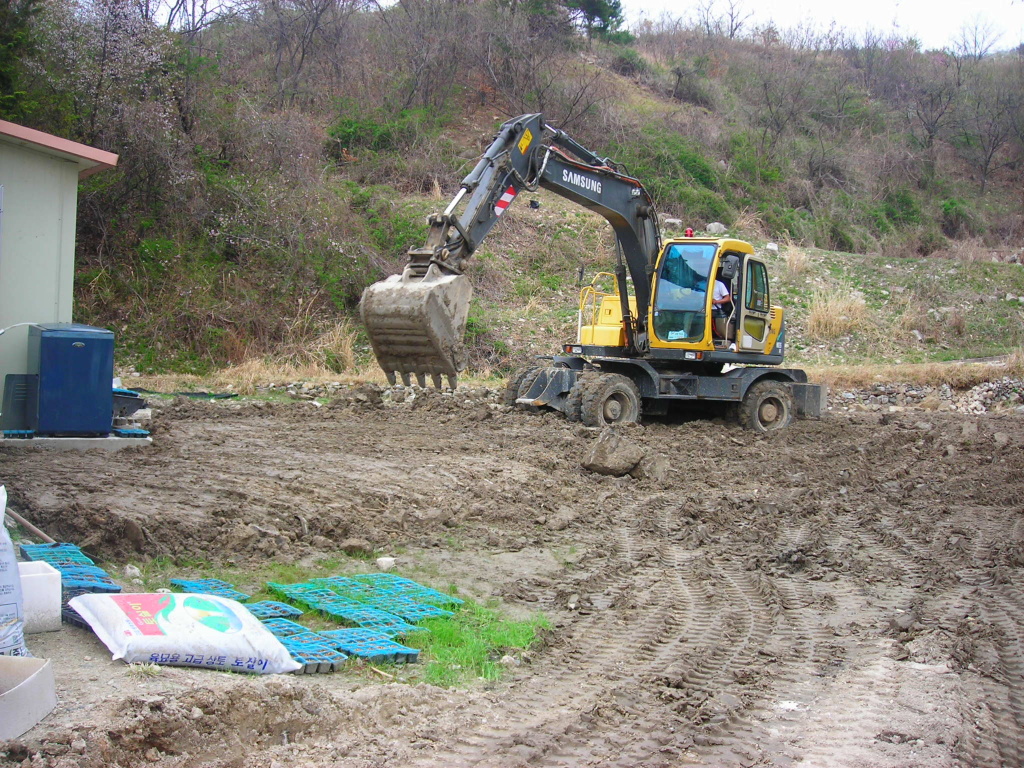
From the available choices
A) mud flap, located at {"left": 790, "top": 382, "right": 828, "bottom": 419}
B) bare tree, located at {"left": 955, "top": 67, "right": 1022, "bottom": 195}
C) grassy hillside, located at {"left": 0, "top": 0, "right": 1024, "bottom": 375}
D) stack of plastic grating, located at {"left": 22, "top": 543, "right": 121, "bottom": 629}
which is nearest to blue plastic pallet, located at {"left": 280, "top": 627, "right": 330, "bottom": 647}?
stack of plastic grating, located at {"left": 22, "top": 543, "right": 121, "bottom": 629}

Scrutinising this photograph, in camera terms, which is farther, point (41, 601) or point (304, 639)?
point (304, 639)

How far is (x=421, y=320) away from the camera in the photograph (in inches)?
404

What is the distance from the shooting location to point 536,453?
34.1 feet

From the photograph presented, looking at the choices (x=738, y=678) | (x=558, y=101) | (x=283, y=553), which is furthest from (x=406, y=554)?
(x=558, y=101)

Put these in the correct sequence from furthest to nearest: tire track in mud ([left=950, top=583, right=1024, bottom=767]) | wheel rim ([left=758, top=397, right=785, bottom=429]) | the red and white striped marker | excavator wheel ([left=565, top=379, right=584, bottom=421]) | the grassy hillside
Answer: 1. the grassy hillside
2. wheel rim ([left=758, top=397, right=785, bottom=429])
3. excavator wheel ([left=565, top=379, right=584, bottom=421])
4. the red and white striped marker
5. tire track in mud ([left=950, top=583, right=1024, bottom=767])

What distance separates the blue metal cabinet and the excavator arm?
2828 mm

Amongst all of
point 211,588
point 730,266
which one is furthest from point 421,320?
point 211,588

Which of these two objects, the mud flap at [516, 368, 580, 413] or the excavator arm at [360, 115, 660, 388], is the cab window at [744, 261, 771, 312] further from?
the mud flap at [516, 368, 580, 413]

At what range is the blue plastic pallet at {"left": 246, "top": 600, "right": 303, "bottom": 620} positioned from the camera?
17.0 feet

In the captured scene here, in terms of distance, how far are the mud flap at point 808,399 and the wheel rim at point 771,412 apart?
1.57 feet

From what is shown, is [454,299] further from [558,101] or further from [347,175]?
[558,101]

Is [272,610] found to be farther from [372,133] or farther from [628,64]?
[628,64]

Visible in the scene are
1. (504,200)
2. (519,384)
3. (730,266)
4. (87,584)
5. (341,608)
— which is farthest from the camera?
(519,384)

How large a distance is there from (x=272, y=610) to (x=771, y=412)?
34.2 ft
